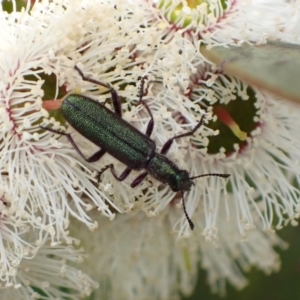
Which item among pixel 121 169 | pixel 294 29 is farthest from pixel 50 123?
pixel 294 29

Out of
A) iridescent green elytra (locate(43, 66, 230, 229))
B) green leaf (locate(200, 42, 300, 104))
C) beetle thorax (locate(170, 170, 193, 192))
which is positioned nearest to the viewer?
green leaf (locate(200, 42, 300, 104))

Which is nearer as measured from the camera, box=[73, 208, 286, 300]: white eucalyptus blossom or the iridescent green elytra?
the iridescent green elytra

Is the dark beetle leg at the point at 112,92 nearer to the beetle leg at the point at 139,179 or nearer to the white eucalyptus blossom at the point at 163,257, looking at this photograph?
the beetle leg at the point at 139,179

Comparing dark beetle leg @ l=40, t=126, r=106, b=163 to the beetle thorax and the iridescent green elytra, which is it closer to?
the iridescent green elytra

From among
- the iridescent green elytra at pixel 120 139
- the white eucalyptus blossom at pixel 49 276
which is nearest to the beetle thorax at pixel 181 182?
the iridescent green elytra at pixel 120 139

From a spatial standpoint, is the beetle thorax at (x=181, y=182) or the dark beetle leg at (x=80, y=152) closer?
the dark beetle leg at (x=80, y=152)

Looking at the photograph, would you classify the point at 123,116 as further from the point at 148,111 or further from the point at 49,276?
the point at 49,276

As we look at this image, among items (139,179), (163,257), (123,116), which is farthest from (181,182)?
(163,257)

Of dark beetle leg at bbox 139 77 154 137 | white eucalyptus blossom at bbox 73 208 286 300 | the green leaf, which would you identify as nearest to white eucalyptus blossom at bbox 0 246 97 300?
white eucalyptus blossom at bbox 73 208 286 300
